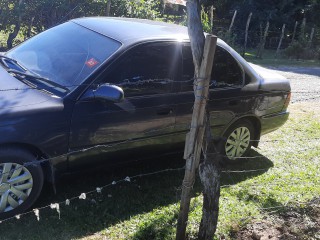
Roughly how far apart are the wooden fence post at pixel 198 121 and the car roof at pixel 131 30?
4.50 feet

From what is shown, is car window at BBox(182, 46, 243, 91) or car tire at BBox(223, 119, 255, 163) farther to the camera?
car tire at BBox(223, 119, 255, 163)

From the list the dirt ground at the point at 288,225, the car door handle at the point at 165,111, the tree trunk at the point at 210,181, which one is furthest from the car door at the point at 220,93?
the dirt ground at the point at 288,225

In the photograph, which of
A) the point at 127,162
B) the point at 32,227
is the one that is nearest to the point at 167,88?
the point at 127,162

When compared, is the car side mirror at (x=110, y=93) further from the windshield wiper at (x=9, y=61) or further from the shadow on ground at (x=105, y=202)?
the windshield wiper at (x=9, y=61)

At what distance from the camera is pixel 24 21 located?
11.5 metres

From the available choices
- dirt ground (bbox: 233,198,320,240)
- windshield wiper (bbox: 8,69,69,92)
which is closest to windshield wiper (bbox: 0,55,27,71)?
windshield wiper (bbox: 8,69,69,92)

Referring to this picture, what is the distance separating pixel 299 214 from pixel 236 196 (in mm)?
711

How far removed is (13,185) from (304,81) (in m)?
11.8

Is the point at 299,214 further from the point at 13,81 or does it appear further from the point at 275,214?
the point at 13,81

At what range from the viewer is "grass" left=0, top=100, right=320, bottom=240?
144 inches

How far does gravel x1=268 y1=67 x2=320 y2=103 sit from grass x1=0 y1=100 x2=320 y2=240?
186 inches

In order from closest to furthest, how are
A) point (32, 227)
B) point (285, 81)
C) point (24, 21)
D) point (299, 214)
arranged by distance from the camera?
point (32, 227) → point (299, 214) → point (285, 81) → point (24, 21)

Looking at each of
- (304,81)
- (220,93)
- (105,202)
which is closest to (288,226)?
(220,93)

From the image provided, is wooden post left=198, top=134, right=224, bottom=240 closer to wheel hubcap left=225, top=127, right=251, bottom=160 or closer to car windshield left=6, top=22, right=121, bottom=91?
car windshield left=6, top=22, right=121, bottom=91
